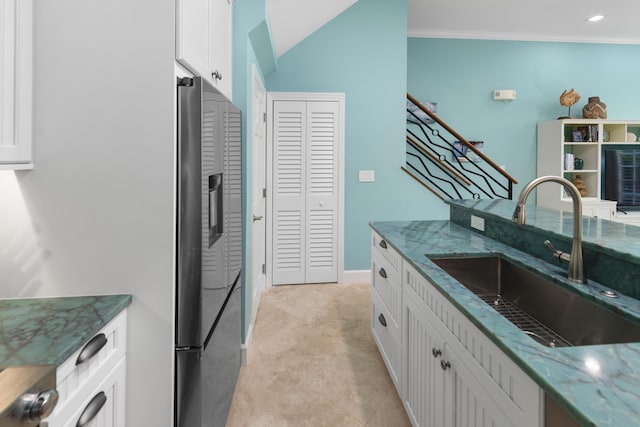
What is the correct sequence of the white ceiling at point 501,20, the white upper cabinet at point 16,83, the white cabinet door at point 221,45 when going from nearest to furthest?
the white upper cabinet at point 16,83, the white cabinet door at point 221,45, the white ceiling at point 501,20

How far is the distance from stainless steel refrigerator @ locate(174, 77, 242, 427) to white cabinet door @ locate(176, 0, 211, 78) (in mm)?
121

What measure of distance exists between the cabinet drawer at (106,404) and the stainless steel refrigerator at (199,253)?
0.59ft

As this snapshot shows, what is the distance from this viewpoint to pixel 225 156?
5.57 feet

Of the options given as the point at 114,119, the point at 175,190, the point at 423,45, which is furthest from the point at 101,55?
the point at 423,45

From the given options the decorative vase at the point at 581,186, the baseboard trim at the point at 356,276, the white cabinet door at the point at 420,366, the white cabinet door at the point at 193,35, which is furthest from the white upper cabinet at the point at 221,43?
the decorative vase at the point at 581,186

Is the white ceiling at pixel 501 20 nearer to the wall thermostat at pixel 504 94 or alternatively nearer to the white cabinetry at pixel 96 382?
the wall thermostat at pixel 504 94

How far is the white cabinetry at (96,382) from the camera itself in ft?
3.04

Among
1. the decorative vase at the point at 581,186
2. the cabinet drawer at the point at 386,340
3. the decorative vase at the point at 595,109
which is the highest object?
the decorative vase at the point at 595,109

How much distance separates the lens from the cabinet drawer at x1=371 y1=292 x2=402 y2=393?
6.63ft

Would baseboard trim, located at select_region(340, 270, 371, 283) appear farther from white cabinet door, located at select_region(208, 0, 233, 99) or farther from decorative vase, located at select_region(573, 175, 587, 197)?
decorative vase, located at select_region(573, 175, 587, 197)

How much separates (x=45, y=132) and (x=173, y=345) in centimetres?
86

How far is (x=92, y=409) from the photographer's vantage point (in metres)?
1.04

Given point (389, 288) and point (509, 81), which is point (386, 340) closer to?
point (389, 288)

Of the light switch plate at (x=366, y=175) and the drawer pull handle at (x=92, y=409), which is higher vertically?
the light switch plate at (x=366, y=175)
